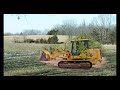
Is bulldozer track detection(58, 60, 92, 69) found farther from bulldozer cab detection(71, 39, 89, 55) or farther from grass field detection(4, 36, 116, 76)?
bulldozer cab detection(71, 39, 89, 55)

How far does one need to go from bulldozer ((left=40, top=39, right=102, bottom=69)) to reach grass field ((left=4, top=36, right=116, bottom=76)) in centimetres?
10

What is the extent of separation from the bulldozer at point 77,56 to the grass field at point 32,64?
10 centimetres

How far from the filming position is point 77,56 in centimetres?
1112

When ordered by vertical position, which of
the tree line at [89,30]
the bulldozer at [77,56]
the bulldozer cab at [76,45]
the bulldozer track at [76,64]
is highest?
the tree line at [89,30]

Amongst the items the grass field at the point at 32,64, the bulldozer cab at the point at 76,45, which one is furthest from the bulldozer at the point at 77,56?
the grass field at the point at 32,64

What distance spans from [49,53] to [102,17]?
1285mm

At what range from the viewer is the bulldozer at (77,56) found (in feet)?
36.3

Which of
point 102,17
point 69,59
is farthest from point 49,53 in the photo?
point 102,17

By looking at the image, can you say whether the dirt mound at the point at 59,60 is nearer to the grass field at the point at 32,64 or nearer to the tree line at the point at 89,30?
the grass field at the point at 32,64

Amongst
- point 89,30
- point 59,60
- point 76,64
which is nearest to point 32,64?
point 59,60

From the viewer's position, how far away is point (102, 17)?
433 inches
